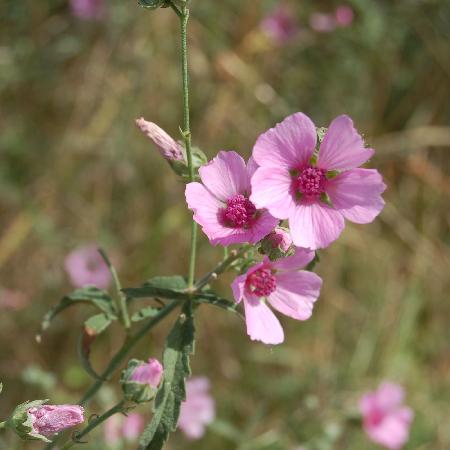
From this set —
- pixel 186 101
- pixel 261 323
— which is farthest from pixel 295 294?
pixel 186 101

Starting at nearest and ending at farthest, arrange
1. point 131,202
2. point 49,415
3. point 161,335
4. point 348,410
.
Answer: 1. point 49,415
2. point 348,410
3. point 161,335
4. point 131,202

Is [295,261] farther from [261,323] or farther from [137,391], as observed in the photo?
[137,391]

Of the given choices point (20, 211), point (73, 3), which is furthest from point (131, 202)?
point (73, 3)

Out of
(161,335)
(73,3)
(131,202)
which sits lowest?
(161,335)

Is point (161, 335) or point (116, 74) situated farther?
point (116, 74)

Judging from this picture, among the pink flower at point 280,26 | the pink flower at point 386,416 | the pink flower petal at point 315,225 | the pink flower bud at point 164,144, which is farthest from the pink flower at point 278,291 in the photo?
the pink flower at point 280,26

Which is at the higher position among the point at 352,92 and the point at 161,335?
the point at 352,92

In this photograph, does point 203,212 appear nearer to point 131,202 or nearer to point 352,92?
point 131,202
